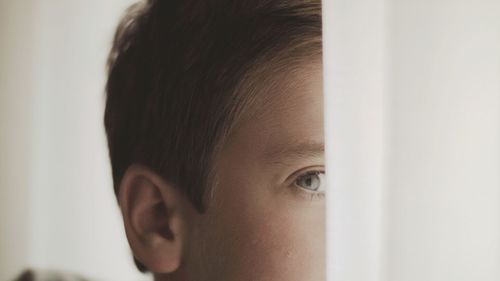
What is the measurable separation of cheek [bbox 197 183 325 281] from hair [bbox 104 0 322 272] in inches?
2.1

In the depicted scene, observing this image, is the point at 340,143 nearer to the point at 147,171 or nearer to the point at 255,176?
the point at 255,176

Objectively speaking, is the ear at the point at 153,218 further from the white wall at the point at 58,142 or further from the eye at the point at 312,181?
the eye at the point at 312,181

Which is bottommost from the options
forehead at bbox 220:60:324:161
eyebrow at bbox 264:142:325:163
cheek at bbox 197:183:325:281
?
cheek at bbox 197:183:325:281

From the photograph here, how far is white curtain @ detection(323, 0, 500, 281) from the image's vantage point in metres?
0.99

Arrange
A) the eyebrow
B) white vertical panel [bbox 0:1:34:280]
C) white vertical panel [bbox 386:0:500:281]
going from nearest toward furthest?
white vertical panel [bbox 0:1:34:280]
the eyebrow
white vertical panel [bbox 386:0:500:281]

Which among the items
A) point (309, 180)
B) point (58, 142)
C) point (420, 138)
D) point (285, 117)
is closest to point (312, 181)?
point (309, 180)

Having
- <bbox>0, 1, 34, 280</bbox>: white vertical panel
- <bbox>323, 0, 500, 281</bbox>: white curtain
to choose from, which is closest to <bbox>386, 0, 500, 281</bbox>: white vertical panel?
<bbox>323, 0, 500, 281</bbox>: white curtain

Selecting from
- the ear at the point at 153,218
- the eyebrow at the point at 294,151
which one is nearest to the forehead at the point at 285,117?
the eyebrow at the point at 294,151

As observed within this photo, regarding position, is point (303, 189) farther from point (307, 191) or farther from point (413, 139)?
point (413, 139)

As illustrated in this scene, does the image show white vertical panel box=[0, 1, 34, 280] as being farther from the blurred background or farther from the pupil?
the pupil

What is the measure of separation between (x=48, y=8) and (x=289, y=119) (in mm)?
358

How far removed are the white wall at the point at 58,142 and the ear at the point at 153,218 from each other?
0.06ft

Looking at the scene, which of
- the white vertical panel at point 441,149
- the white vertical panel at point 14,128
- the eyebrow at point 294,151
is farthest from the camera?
the white vertical panel at point 441,149

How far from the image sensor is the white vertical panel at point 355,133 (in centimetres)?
96
